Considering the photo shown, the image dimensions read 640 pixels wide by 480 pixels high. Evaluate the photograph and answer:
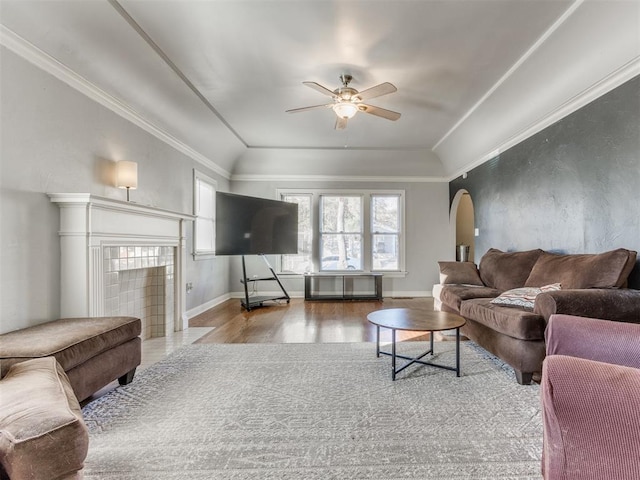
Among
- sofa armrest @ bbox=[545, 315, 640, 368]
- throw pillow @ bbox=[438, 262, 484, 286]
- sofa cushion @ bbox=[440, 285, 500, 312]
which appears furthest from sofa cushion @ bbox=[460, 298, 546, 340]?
throw pillow @ bbox=[438, 262, 484, 286]

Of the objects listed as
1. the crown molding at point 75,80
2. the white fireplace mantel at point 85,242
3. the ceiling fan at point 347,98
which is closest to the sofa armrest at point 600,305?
the ceiling fan at point 347,98

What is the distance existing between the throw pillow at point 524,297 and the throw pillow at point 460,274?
1.17 meters

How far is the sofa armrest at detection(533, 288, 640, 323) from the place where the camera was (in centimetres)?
203

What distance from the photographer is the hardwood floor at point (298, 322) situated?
3.42 meters

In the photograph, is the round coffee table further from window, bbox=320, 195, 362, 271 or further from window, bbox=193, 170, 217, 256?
window, bbox=320, 195, 362, 271

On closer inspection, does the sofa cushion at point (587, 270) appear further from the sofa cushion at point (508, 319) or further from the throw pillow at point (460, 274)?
the throw pillow at point (460, 274)

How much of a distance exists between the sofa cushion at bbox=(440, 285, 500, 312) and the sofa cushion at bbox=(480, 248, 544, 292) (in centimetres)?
15

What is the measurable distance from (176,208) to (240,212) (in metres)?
0.91

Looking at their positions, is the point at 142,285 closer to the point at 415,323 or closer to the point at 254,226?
the point at 254,226

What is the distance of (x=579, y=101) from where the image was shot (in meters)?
2.85

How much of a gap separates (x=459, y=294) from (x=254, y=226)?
3139 millimetres

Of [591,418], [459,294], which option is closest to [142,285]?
[459,294]

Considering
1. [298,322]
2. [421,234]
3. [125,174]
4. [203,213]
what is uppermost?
[125,174]

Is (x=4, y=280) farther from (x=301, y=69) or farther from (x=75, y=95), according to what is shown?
(x=301, y=69)
